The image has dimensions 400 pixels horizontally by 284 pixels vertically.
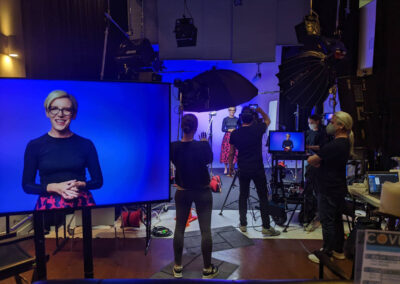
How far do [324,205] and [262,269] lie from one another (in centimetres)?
94

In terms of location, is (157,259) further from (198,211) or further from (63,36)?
(63,36)

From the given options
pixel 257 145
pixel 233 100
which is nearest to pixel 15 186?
pixel 233 100

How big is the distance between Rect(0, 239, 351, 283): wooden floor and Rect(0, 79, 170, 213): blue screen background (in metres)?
1.46

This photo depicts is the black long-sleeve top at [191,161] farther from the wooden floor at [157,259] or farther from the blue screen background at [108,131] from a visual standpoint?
the wooden floor at [157,259]

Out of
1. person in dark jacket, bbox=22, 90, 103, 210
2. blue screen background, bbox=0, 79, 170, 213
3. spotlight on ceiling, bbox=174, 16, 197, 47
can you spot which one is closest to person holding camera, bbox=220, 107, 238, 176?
spotlight on ceiling, bbox=174, 16, 197, 47

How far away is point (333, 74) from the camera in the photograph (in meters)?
2.32

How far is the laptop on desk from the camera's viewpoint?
8.65 ft

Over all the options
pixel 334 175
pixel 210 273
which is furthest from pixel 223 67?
pixel 210 273

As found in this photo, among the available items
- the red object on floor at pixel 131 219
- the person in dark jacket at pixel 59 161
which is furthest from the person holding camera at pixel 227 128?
the person in dark jacket at pixel 59 161

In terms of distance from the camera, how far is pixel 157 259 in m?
2.98

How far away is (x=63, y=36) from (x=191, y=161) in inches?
82.5

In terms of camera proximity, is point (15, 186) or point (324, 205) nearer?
point (15, 186)

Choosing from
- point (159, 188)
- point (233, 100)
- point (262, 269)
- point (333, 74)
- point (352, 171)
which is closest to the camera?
point (159, 188)

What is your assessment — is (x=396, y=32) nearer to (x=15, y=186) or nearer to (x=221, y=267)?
(x=221, y=267)
